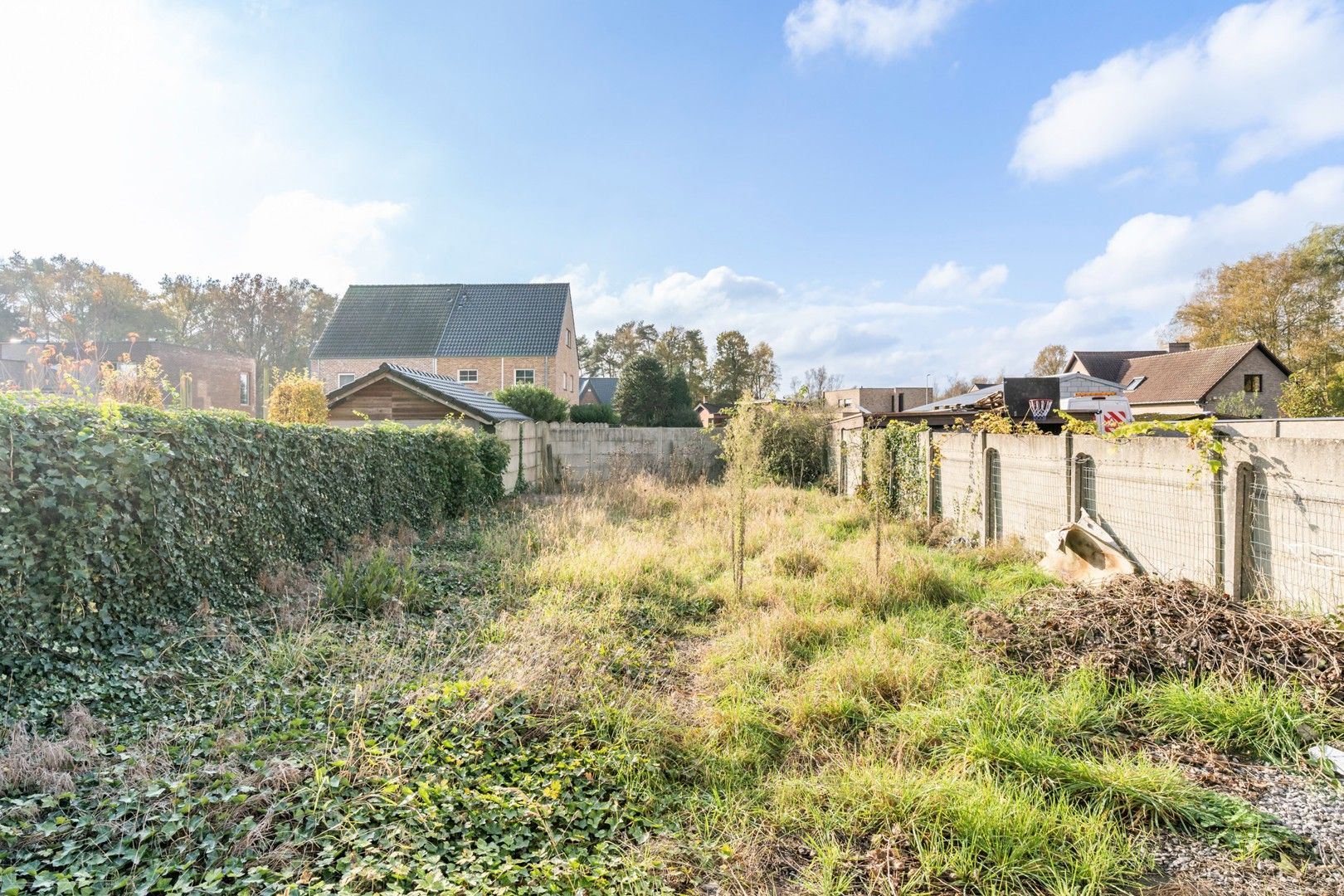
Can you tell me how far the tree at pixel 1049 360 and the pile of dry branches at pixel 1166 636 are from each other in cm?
6495

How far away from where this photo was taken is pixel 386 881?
2.21 metres

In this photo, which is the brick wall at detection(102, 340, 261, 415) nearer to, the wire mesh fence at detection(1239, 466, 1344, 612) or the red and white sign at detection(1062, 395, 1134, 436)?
the red and white sign at detection(1062, 395, 1134, 436)

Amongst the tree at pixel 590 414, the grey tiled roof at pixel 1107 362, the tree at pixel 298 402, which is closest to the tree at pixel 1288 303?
the grey tiled roof at pixel 1107 362

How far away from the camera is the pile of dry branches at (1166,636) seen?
3.50m

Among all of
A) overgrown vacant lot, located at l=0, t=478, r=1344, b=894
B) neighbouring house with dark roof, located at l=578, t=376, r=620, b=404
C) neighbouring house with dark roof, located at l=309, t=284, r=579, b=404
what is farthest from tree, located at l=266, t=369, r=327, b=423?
neighbouring house with dark roof, located at l=578, t=376, r=620, b=404

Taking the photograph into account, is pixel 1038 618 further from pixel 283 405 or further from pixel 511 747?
pixel 283 405

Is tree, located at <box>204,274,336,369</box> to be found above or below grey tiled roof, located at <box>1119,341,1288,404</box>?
above

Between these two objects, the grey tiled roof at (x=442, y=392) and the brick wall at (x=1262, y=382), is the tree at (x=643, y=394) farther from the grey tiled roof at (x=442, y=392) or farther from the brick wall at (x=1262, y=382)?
the brick wall at (x=1262, y=382)

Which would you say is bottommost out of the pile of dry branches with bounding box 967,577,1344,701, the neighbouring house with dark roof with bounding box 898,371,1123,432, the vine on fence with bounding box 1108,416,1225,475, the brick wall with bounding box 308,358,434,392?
the pile of dry branches with bounding box 967,577,1344,701

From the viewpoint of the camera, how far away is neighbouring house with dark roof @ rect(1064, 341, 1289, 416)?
109 feet

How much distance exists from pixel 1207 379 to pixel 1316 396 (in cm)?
806

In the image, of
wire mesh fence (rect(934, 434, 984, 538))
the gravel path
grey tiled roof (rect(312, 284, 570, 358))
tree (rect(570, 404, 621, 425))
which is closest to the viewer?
the gravel path

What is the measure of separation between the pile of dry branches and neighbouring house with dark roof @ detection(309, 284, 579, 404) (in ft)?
92.2

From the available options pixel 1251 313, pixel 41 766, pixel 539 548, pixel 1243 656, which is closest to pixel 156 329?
pixel 539 548
